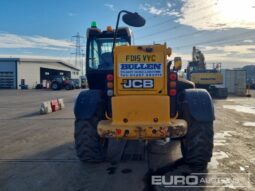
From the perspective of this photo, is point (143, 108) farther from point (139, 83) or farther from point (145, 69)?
point (145, 69)

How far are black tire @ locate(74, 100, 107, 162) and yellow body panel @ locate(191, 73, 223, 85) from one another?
18340 millimetres

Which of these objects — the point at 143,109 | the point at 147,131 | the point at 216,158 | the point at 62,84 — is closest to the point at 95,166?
the point at 147,131

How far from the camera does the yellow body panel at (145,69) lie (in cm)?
467

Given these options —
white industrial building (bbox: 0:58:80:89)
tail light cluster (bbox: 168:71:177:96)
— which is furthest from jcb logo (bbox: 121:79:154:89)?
white industrial building (bbox: 0:58:80:89)

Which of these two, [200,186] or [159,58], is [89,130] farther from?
[200,186]

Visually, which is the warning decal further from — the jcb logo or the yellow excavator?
the yellow excavator

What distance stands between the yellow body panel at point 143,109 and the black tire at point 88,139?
711 mm

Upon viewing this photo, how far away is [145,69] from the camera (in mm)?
4684

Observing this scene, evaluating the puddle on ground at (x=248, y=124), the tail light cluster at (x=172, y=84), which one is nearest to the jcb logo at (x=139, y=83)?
the tail light cluster at (x=172, y=84)

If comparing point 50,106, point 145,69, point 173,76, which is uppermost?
point 145,69

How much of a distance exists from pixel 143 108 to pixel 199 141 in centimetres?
126

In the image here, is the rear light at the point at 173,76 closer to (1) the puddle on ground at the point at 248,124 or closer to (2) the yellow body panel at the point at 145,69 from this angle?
(2) the yellow body panel at the point at 145,69

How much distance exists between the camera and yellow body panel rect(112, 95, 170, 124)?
179 inches

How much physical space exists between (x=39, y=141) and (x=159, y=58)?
468 centimetres
